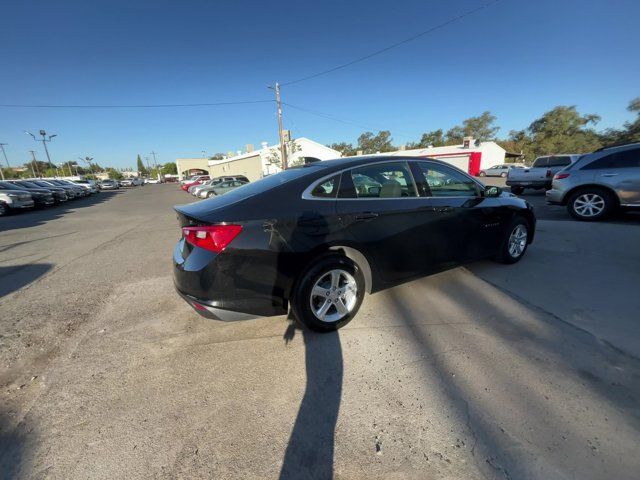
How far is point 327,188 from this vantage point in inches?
110

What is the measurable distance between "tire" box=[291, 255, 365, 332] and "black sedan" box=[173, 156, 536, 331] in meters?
0.01

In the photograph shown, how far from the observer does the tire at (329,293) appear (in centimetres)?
263

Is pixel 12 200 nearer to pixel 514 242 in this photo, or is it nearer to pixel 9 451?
pixel 9 451

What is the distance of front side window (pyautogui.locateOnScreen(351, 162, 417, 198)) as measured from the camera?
9.83ft

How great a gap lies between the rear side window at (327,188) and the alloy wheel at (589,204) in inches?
295

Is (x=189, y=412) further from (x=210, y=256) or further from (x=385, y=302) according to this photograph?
(x=385, y=302)

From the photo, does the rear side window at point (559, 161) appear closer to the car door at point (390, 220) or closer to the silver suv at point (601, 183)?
the silver suv at point (601, 183)

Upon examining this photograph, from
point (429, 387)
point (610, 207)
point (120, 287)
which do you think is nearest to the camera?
point (429, 387)

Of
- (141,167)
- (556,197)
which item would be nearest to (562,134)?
(556,197)

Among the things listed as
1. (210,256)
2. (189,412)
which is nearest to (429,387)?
(189,412)

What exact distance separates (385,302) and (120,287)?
3.77m

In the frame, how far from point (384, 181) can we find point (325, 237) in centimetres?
104

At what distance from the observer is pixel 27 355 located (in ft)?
8.93

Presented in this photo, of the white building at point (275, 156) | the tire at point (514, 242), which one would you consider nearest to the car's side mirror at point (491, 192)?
the tire at point (514, 242)
